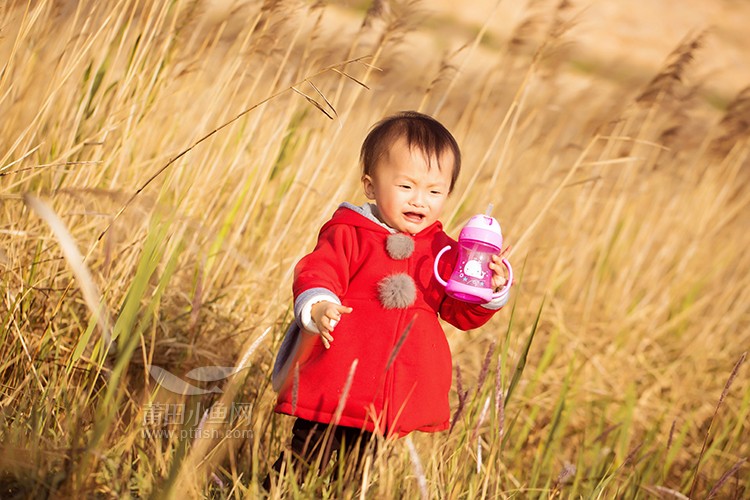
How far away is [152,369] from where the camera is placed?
2363mm

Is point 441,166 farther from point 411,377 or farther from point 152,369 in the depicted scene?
point 152,369

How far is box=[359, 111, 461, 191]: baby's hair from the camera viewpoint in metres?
1.90

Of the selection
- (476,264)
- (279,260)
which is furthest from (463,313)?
(279,260)

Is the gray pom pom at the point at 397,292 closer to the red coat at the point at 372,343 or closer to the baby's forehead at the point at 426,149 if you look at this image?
the red coat at the point at 372,343

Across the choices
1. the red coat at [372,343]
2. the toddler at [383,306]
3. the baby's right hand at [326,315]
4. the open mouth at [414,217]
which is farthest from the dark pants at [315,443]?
the open mouth at [414,217]

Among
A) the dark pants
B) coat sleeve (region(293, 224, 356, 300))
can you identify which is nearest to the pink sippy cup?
coat sleeve (region(293, 224, 356, 300))

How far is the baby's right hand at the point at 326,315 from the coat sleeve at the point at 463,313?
343 mm

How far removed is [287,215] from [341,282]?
130 cm

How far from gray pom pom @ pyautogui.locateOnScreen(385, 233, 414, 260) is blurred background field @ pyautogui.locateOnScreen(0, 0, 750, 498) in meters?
0.29

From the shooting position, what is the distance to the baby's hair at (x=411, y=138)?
6.24 ft

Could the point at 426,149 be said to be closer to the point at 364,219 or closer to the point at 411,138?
the point at 411,138

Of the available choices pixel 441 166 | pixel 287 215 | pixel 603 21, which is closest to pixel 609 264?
pixel 287 215

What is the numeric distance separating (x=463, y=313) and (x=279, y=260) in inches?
43.1

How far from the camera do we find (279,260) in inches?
115
